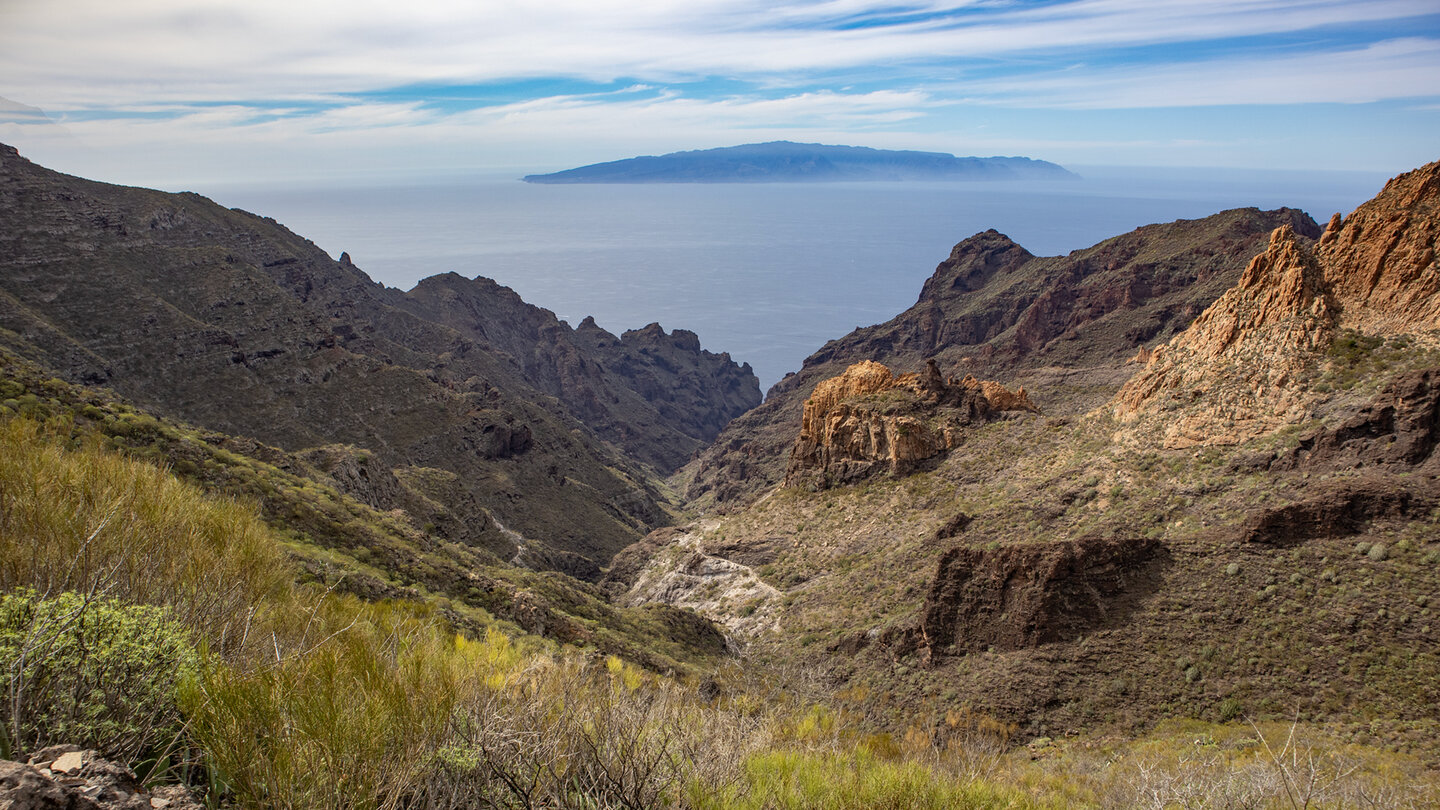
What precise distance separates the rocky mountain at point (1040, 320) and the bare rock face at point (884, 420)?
27.1 ft

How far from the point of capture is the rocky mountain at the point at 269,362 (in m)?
41.8

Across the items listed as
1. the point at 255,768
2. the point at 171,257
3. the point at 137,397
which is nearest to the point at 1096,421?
the point at 255,768

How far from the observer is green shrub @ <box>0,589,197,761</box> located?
15.2 feet

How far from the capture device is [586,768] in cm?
703

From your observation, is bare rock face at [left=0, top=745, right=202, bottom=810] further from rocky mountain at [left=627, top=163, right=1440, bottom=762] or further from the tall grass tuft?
rocky mountain at [left=627, top=163, right=1440, bottom=762]

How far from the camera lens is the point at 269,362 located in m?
47.9

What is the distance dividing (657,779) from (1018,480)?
27.5 meters

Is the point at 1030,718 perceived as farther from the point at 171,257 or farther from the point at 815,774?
the point at 171,257

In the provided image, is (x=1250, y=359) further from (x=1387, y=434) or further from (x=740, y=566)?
(x=740, y=566)

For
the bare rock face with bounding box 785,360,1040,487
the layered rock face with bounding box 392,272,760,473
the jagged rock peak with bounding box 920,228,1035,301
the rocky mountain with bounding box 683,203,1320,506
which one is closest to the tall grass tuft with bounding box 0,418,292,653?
the bare rock face with bounding box 785,360,1040,487

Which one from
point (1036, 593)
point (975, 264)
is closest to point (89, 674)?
point (1036, 593)

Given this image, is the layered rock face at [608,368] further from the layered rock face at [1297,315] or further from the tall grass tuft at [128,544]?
the tall grass tuft at [128,544]

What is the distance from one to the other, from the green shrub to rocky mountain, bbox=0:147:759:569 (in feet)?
98.7

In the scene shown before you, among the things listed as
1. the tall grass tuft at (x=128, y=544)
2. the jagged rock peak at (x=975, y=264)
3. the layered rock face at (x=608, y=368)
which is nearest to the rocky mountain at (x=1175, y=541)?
the tall grass tuft at (x=128, y=544)
